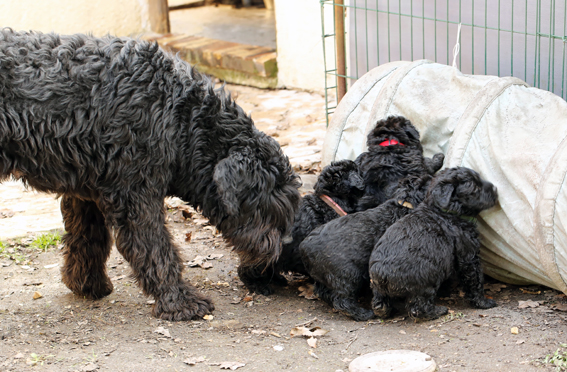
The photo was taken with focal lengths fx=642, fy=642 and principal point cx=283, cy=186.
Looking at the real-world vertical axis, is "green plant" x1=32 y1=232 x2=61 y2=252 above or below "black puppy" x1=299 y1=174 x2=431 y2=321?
A: below

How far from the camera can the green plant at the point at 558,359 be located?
3.23m

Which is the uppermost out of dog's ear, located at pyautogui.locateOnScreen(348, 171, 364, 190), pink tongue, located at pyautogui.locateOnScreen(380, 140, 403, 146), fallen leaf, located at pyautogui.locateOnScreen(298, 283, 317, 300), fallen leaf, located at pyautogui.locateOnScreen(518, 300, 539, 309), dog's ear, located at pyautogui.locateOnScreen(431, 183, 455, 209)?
pink tongue, located at pyautogui.locateOnScreen(380, 140, 403, 146)

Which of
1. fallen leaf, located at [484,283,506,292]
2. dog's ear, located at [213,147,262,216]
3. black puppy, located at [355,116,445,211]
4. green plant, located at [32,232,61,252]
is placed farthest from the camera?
green plant, located at [32,232,61,252]

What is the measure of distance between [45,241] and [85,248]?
1.33 metres

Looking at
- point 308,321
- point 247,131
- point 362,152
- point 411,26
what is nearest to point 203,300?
point 308,321

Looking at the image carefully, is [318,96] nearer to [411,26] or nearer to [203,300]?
[411,26]

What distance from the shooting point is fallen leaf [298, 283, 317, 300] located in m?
4.51

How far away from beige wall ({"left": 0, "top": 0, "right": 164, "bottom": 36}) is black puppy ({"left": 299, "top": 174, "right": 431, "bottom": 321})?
7929mm

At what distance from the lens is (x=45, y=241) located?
544 cm

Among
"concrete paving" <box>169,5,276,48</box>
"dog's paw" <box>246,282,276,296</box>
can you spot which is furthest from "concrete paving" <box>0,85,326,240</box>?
"concrete paving" <box>169,5,276,48</box>

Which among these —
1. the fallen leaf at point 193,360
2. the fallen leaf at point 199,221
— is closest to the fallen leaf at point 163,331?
the fallen leaf at point 193,360

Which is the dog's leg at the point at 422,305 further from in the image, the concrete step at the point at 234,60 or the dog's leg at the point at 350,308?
the concrete step at the point at 234,60

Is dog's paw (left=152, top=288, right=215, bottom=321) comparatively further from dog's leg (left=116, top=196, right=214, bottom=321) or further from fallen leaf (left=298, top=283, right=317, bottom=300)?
fallen leaf (left=298, top=283, right=317, bottom=300)

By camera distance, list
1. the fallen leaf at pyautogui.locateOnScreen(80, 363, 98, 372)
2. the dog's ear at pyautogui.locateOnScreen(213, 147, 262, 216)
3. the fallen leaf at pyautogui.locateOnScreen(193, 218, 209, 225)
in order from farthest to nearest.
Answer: the fallen leaf at pyautogui.locateOnScreen(193, 218, 209, 225)
the dog's ear at pyautogui.locateOnScreen(213, 147, 262, 216)
the fallen leaf at pyautogui.locateOnScreen(80, 363, 98, 372)
